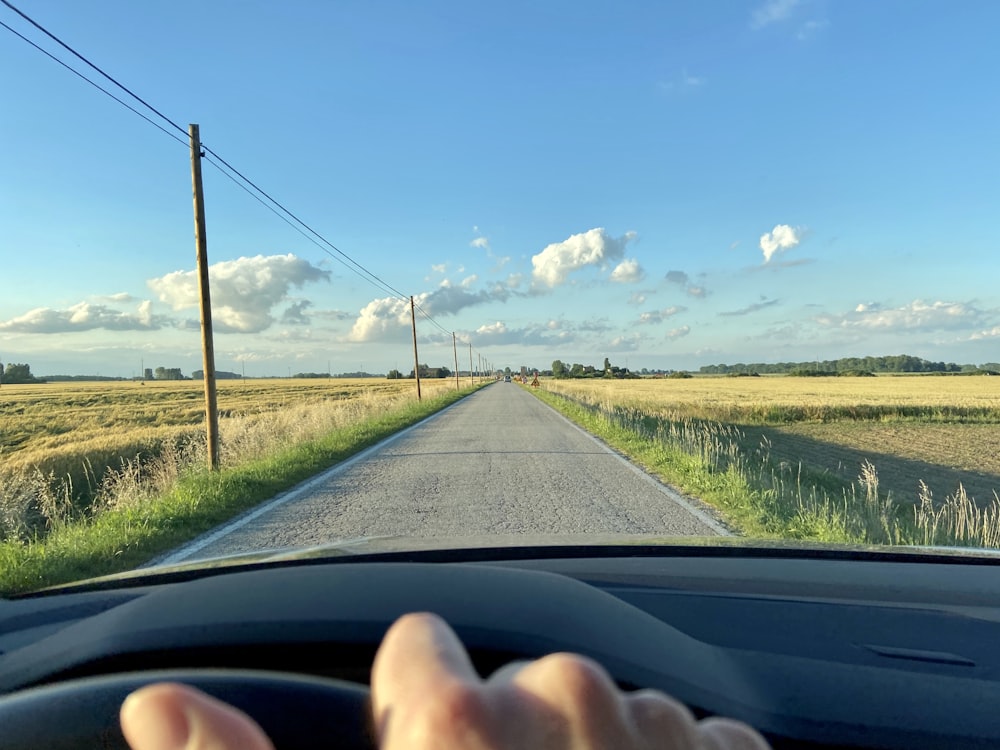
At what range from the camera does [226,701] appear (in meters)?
0.98

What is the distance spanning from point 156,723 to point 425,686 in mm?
288

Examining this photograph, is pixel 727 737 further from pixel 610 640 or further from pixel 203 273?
pixel 203 273

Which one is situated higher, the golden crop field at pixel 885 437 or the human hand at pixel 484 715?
the human hand at pixel 484 715

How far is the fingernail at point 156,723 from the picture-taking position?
68cm

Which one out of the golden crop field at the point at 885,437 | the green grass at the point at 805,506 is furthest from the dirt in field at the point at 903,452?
the green grass at the point at 805,506

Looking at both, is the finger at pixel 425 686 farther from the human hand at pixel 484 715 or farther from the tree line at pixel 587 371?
the tree line at pixel 587 371

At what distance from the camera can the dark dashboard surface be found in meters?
1.30

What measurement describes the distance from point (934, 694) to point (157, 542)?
21.3ft

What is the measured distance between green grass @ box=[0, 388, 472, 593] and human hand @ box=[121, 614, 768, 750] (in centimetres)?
425

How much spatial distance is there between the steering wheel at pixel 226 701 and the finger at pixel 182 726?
21cm

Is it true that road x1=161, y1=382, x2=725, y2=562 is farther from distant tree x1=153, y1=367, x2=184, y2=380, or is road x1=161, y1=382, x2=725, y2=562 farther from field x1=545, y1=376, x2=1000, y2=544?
distant tree x1=153, y1=367, x2=184, y2=380

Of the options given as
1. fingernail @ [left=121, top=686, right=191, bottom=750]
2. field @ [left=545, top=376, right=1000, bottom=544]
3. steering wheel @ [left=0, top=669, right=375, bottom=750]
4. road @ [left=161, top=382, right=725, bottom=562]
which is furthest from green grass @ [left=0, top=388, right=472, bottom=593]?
field @ [left=545, top=376, right=1000, bottom=544]

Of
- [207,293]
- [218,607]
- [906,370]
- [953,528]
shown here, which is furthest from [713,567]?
[906,370]

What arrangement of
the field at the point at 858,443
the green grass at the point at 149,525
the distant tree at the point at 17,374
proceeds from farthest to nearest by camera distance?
the distant tree at the point at 17,374, the field at the point at 858,443, the green grass at the point at 149,525
